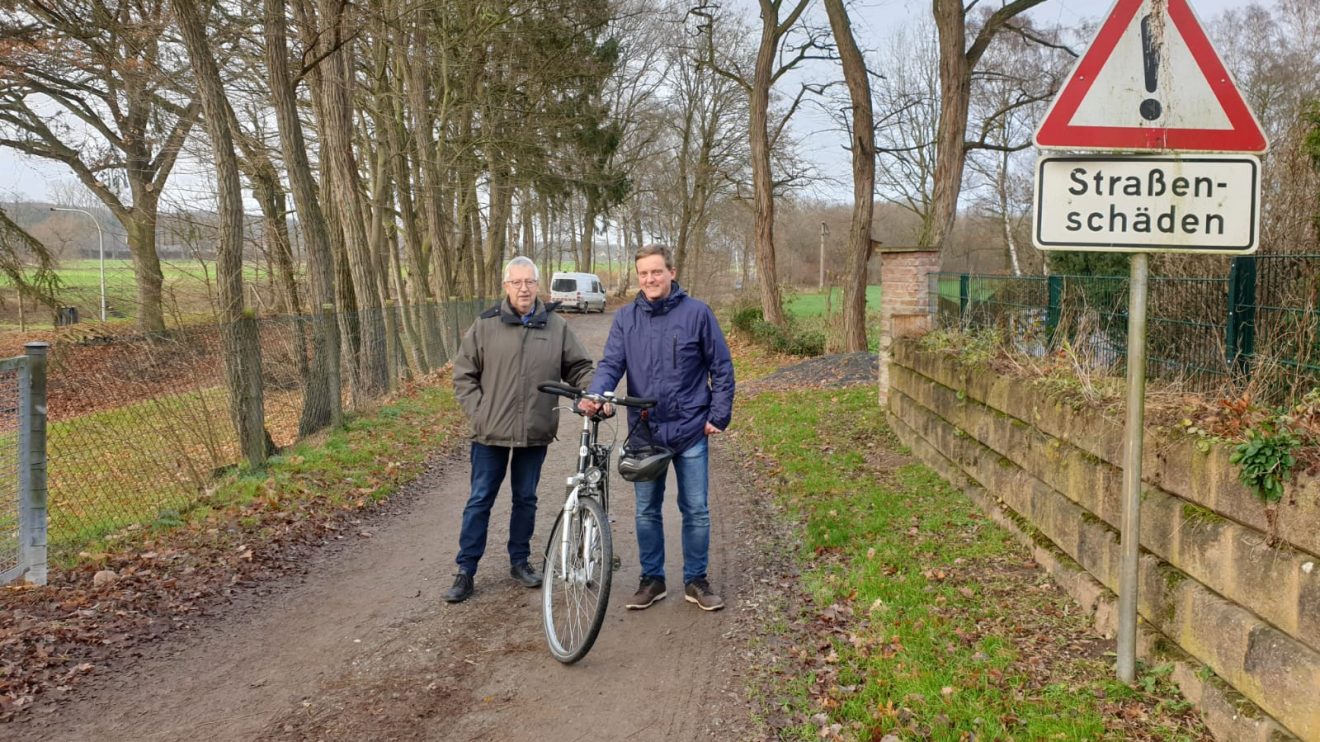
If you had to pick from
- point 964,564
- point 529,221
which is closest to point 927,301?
point 964,564

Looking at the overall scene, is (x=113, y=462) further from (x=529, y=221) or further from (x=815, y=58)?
(x=529, y=221)

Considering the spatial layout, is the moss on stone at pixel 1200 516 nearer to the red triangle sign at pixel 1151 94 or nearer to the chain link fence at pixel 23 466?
the red triangle sign at pixel 1151 94

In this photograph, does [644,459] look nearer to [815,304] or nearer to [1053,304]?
[1053,304]

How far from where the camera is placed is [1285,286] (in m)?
4.58

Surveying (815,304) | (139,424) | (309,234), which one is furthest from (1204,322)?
(815,304)

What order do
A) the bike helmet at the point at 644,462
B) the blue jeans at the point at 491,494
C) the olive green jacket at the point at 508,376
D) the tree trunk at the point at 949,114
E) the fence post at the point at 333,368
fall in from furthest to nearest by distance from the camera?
the tree trunk at the point at 949,114
the fence post at the point at 333,368
the blue jeans at the point at 491,494
the olive green jacket at the point at 508,376
the bike helmet at the point at 644,462

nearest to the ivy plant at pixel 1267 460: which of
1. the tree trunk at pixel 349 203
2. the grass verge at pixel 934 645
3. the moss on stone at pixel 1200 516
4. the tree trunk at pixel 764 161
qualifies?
the moss on stone at pixel 1200 516

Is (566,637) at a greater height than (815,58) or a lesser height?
lesser

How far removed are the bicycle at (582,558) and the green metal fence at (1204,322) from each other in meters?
2.94

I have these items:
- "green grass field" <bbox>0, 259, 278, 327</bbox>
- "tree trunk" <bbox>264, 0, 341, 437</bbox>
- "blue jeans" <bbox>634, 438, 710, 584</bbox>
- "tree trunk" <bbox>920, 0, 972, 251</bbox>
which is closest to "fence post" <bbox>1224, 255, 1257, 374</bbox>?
"blue jeans" <bbox>634, 438, 710, 584</bbox>

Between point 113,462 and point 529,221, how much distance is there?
3154 cm

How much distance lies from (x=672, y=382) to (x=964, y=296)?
198 inches

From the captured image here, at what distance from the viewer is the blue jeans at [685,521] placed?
17.0 feet

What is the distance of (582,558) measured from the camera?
4.62m
